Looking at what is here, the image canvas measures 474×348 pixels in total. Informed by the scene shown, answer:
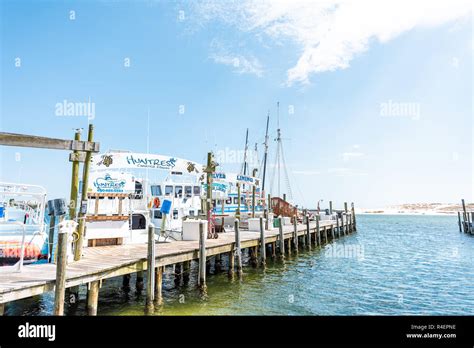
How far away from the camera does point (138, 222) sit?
50.6ft

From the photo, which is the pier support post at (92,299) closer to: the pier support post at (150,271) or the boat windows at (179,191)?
the pier support post at (150,271)

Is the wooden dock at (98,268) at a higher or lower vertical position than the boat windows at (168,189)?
lower

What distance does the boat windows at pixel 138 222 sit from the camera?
15312 mm

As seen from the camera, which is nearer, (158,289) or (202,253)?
(158,289)

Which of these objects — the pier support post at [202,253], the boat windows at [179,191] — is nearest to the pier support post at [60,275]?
the pier support post at [202,253]

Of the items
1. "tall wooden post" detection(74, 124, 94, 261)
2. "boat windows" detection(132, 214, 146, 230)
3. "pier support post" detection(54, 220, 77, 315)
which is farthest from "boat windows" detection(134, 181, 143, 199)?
"pier support post" detection(54, 220, 77, 315)

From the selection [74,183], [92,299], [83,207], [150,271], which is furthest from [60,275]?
[74,183]

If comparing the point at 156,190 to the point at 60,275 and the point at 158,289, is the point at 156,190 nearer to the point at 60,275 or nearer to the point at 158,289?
the point at 158,289

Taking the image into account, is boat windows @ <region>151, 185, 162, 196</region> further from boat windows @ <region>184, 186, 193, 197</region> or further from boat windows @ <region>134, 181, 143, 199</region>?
boat windows @ <region>134, 181, 143, 199</region>

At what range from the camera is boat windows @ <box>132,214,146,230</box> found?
1531 centimetres

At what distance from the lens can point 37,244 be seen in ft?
34.0
